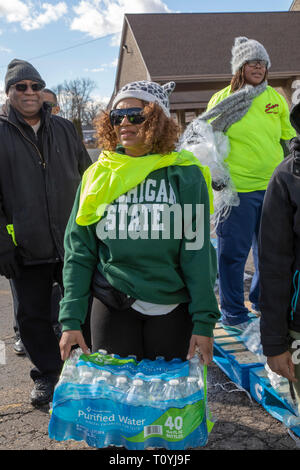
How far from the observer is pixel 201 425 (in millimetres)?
1891

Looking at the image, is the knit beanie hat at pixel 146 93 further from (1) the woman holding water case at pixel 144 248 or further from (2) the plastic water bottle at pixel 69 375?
(2) the plastic water bottle at pixel 69 375

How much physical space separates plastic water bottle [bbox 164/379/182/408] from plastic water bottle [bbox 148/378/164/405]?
2 cm

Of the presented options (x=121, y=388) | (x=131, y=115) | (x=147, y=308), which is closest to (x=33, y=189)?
(x=131, y=115)

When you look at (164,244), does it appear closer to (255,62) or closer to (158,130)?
(158,130)

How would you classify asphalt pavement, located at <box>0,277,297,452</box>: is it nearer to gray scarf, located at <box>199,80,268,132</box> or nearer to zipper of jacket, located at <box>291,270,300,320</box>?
zipper of jacket, located at <box>291,270,300,320</box>

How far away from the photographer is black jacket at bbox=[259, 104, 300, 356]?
197 cm

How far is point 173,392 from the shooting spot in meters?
1.87

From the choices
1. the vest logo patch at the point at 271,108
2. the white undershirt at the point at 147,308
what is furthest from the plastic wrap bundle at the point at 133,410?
the vest logo patch at the point at 271,108

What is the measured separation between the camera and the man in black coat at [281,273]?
197 centimetres

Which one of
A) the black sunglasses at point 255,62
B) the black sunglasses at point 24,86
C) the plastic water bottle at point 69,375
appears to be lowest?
the plastic water bottle at point 69,375

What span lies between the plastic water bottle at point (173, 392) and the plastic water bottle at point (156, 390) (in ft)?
0.08

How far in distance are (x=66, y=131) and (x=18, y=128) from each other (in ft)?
1.24

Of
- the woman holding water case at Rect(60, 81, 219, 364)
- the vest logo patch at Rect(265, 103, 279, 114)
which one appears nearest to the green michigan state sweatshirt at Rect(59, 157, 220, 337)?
the woman holding water case at Rect(60, 81, 219, 364)
